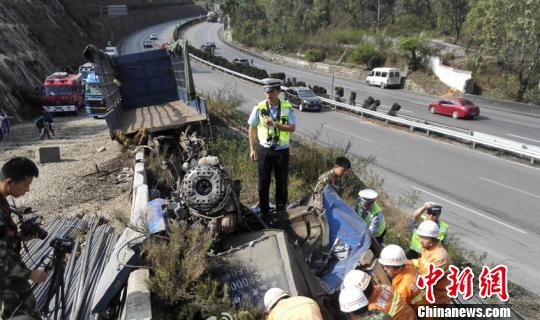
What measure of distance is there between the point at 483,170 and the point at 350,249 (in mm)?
12753

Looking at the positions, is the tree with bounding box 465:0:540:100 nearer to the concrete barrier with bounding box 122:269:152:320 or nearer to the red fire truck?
the red fire truck

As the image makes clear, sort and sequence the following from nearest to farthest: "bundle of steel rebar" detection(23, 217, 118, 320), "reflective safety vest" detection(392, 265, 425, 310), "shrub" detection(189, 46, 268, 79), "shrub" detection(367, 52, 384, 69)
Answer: "reflective safety vest" detection(392, 265, 425, 310) → "bundle of steel rebar" detection(23, 217, 118, 320) → "shrub" detection(189, 46, 268, 79) → "shrub" detection(367, 52, 384, 69)

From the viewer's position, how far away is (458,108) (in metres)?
26.5

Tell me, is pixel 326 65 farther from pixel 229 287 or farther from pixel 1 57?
pixel 229 287

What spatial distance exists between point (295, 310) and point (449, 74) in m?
37.4

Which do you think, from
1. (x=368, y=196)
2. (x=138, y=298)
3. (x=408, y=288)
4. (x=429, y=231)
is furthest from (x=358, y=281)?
Answer: (x=368, y=196)

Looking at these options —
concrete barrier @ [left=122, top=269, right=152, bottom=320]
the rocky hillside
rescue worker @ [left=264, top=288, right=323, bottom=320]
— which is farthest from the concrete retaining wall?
rescue worker @ [left=264, top=288, right=323, bottom=320]

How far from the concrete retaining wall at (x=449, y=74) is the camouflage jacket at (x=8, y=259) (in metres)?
36.2

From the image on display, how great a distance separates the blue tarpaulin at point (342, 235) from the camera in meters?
4.89

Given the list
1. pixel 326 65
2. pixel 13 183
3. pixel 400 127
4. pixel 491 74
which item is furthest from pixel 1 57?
pixel 491 74

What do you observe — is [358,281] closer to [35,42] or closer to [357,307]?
[357,307]

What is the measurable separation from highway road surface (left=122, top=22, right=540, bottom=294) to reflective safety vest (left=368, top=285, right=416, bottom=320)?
5778 mm

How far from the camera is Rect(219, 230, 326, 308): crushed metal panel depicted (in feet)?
14.2

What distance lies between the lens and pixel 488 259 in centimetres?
946
